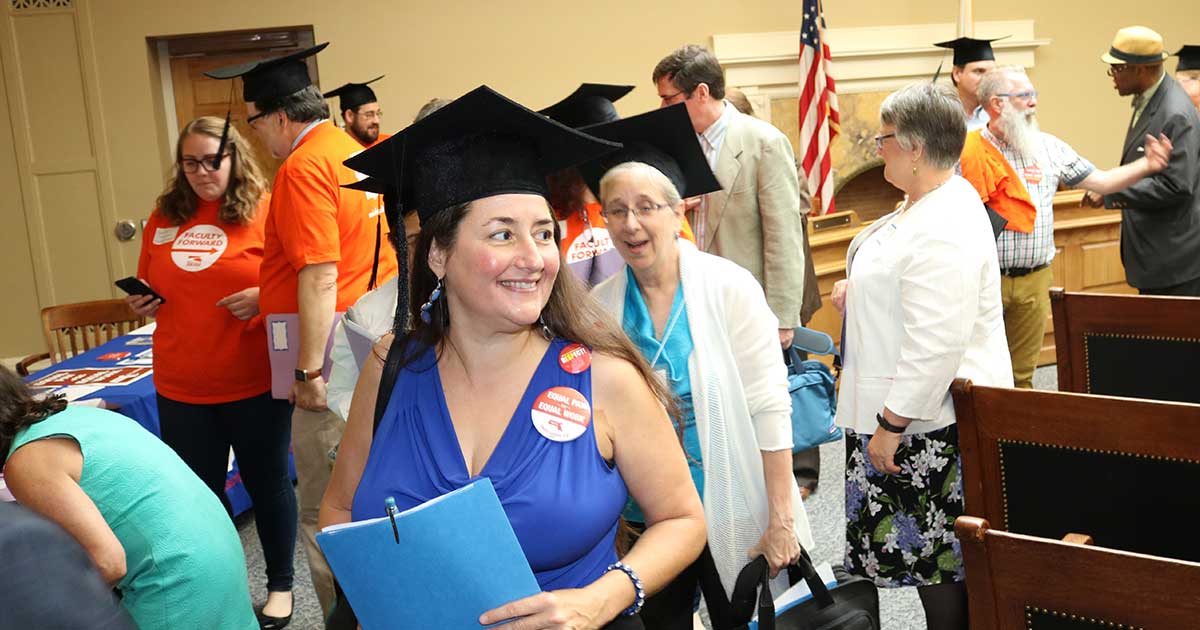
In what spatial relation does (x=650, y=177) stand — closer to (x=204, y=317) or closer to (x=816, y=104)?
(x=204, y=317)

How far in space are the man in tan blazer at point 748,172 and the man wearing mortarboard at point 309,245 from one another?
49.1 inches

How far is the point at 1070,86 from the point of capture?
7.52 meters

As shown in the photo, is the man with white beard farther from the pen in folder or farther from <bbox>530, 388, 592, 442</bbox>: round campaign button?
the pen in folder

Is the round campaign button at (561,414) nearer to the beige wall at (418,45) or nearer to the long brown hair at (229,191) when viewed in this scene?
the long brown hair at (229,191)

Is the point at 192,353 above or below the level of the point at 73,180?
below

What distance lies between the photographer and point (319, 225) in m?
2.71

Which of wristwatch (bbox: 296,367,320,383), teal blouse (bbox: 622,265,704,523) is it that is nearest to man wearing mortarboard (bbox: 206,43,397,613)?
wristwatch (bbox: 296,367,320,383)

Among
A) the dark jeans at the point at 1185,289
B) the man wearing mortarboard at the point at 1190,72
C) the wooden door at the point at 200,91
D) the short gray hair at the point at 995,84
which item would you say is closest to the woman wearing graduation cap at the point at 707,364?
the short gray hair at the point at 995,84

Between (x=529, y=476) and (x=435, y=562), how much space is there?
0.21m

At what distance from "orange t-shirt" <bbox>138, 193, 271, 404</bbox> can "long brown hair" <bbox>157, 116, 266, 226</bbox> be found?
3 cm

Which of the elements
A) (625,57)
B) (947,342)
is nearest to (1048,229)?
(947,342)

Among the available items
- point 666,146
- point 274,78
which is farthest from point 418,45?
point 666,146

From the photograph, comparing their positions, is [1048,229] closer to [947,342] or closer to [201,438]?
[947,342]

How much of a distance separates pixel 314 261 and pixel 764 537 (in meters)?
1.35
